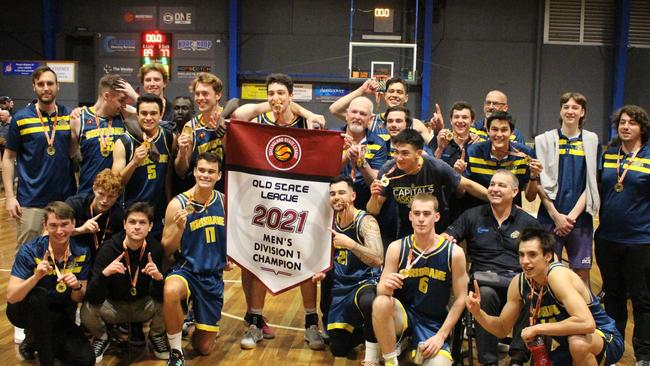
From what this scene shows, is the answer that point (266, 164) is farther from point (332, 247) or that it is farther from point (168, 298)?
point (168, 298)

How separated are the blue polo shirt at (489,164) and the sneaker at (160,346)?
2479 millimetres

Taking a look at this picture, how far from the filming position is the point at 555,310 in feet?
11.5

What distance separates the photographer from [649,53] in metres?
14.1

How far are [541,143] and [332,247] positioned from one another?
173cm

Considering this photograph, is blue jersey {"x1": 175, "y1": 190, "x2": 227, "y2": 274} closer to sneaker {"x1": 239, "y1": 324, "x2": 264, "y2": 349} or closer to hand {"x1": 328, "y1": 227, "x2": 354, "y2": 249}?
sneaker {"x1": 239, "y1": 324, "x2": 264, "y2": 349}

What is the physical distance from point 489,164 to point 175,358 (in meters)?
2.57

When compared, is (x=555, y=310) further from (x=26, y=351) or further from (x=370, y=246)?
(x=26, y=351)

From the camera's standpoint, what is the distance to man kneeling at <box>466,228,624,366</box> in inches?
133

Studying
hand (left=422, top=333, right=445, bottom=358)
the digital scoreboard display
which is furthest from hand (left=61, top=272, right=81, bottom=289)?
the digital scoreboard display

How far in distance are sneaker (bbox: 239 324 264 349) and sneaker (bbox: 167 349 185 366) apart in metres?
0.53

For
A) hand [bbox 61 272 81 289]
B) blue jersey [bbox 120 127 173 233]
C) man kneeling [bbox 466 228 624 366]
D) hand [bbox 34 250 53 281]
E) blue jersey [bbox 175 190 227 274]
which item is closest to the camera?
man kneeling [bbox 466 228 624 366]

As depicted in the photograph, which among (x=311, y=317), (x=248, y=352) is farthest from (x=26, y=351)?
(x=311, y=317)

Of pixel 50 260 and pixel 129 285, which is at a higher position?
pixel 50 260

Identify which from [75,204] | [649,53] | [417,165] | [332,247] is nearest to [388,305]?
[332,247]
